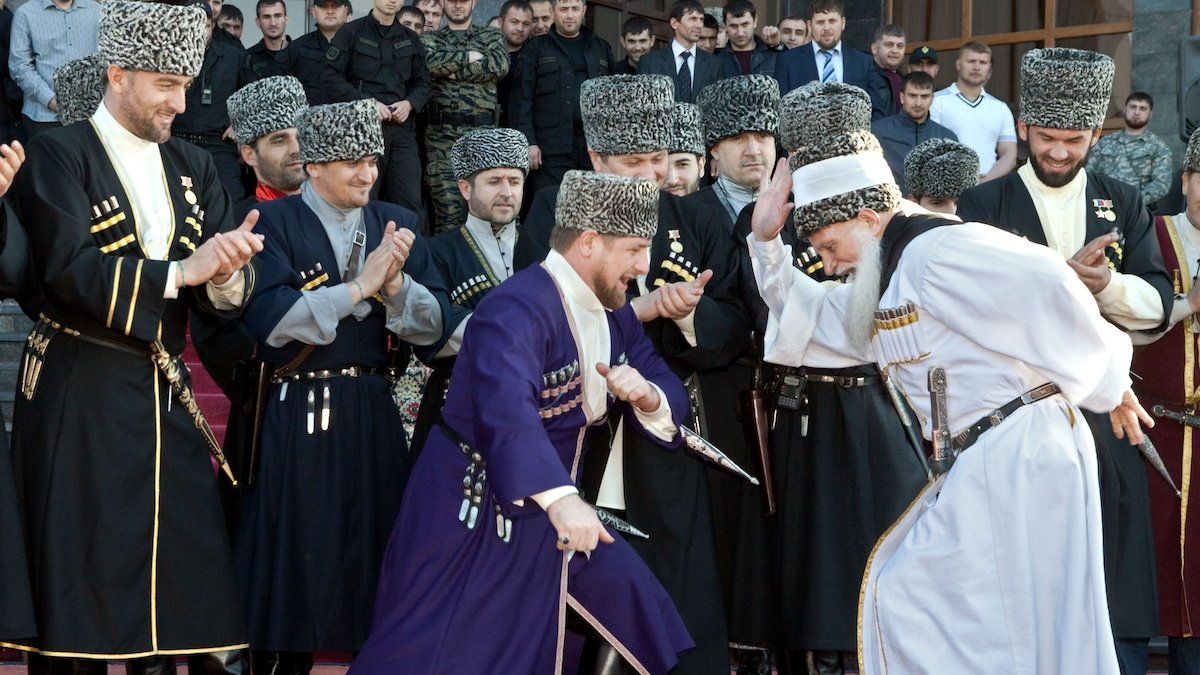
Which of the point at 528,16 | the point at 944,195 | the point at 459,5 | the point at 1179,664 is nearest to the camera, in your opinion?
the point at 1179,664

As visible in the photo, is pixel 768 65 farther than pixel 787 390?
Yes

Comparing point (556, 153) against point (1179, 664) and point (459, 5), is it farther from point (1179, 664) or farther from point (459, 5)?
point (1179, 664)

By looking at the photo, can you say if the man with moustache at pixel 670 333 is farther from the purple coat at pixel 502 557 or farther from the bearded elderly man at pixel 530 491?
the purple coat at pixel 502 557

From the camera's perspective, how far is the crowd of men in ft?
13.1

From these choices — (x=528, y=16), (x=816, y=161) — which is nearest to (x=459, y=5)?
(x=528, y=16)

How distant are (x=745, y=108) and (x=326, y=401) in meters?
1.95

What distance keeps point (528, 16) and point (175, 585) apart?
6516 mm

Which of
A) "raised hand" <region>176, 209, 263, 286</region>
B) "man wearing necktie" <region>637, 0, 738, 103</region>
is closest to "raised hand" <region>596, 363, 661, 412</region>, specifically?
"raised hand" <region>176, 209, 263, 286</region>

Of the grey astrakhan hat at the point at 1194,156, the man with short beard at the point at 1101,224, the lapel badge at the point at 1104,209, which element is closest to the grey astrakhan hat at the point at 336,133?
the man with short beard at the point at 1101,224

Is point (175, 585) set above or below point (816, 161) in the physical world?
below

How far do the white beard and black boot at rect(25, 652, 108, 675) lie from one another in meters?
2.37

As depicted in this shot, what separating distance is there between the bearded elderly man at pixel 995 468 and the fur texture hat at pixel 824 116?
522mm

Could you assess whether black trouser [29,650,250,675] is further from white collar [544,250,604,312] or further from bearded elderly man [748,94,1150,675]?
bearded elderly man [748,94,1150,675]

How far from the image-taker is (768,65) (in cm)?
1041
